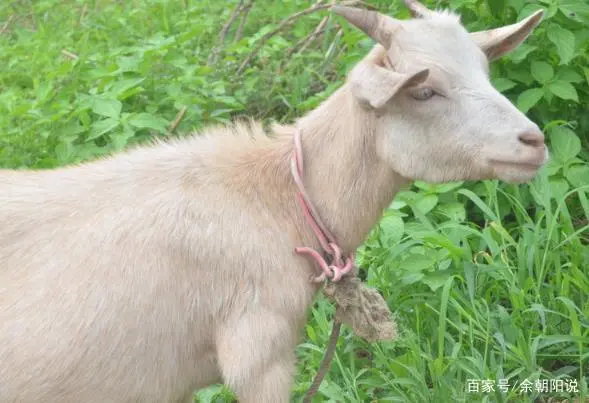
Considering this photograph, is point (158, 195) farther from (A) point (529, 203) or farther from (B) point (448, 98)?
(A) point (529, 203)

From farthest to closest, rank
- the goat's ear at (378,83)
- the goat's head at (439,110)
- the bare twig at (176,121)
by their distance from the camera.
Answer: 1. the bare twig at (176,121)
2. the goat's head at (439,110)
3. the goat's ear at (378,83)

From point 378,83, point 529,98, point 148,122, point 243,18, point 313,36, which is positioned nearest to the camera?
point 378,83

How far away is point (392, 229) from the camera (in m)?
4.84

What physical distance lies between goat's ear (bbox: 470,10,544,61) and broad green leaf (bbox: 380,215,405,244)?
1.25 metres

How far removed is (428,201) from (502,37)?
1.41 metres

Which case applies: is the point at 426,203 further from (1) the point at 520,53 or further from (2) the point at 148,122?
(2) the point at 148,122

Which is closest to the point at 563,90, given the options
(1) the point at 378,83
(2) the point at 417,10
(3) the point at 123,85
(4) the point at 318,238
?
(2) the point at 417,10

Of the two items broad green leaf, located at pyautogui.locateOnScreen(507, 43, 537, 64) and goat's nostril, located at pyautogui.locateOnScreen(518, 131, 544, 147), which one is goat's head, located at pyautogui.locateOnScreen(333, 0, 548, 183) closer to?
goat's nostril, located at pyautogui.locateOnScreen(518, 131, 544, 147)

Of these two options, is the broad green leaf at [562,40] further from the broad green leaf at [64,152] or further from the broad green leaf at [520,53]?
the broad green leaf at [64,152]

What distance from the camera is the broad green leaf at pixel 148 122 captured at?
17.7ft

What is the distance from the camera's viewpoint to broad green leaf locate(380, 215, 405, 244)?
4836mm

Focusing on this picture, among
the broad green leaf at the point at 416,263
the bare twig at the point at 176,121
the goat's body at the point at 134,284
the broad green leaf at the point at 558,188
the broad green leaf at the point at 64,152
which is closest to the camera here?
the goat's body at the point at 134,284

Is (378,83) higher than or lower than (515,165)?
higher

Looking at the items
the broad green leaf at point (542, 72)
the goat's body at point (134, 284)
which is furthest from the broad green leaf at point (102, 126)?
the broad green leaf at point (542, 72)
